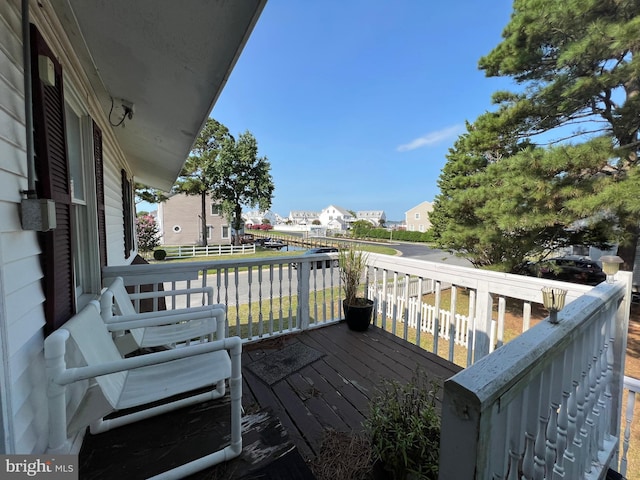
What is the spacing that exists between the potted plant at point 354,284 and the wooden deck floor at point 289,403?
144mm

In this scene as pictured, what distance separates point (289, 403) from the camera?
2039 millimetres

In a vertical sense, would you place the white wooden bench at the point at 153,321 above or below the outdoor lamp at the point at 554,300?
below

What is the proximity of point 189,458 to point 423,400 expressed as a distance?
51.0 inches

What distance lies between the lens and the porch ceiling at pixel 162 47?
44.8 inches

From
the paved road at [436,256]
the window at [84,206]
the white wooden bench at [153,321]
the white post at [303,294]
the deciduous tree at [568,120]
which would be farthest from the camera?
the paved road at [436,256]

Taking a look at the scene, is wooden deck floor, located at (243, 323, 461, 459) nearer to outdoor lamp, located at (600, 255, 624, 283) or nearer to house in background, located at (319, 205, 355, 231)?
outdoor lamp, located at (600, 255, 624, 283)

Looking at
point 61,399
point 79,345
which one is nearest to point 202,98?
point 79,345

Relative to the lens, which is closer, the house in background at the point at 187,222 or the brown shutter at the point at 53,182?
the brown shutter at the point at 53,182

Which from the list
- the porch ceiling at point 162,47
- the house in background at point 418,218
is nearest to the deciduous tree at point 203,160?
the porch ceiling at point 162,47

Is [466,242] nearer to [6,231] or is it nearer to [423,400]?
[423,400]

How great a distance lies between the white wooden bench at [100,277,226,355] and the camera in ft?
5.90

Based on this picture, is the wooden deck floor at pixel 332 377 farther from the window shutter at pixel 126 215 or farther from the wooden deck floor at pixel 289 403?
the window shutter at pixel 126 215

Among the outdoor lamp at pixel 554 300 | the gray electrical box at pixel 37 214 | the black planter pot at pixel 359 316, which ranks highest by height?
the gray electrical box at pixel 37 214

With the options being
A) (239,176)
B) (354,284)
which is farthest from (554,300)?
(239,176)
